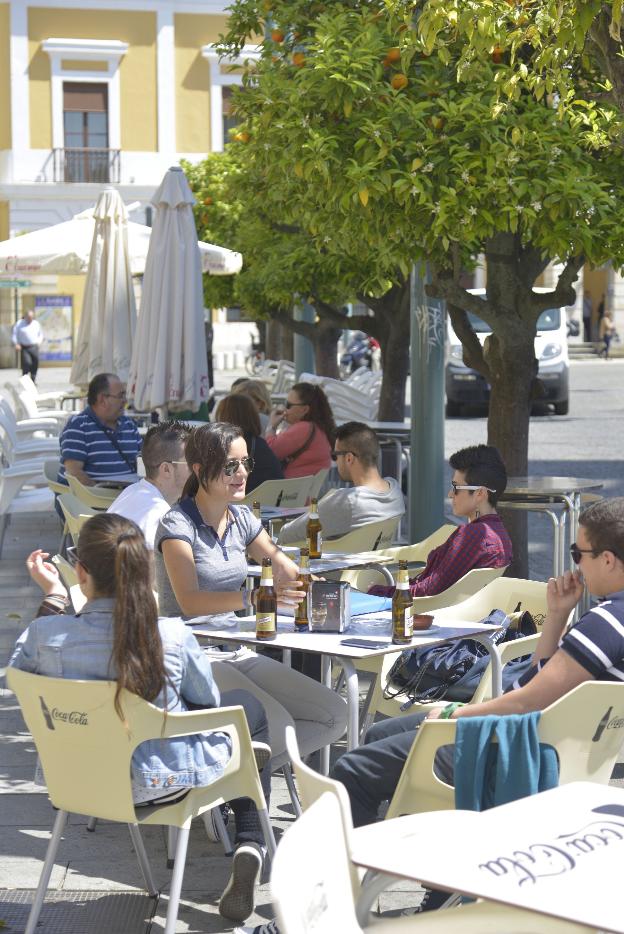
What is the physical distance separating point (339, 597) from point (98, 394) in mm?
5242

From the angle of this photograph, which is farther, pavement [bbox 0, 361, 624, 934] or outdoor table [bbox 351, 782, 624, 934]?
pavement [bbox 0, 361, 624, 934]

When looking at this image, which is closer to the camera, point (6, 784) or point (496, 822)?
point (496, 822)

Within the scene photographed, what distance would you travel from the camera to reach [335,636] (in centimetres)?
484

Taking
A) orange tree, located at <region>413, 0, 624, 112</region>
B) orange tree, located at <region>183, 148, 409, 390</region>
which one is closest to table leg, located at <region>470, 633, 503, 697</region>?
orange tree, located at <region>413, 0, 624, 112</region>

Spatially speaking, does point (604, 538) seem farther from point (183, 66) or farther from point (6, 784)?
point (183, 66)

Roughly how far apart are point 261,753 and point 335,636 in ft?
2.03

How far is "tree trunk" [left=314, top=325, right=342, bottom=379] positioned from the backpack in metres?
10.8

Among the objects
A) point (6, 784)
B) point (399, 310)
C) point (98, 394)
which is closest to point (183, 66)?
point (399, 310)

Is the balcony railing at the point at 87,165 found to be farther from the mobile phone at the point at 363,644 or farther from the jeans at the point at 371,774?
the jeans at the point at 371,774

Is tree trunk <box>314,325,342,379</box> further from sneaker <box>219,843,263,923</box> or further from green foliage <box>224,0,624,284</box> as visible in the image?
sneaker <box>219,843,263,923</box>

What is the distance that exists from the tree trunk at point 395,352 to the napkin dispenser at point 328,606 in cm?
852

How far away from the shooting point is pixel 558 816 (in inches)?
122

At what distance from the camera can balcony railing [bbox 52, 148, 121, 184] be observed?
4269cm

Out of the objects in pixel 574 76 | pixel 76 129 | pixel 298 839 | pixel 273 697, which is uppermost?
pixel 76 129
